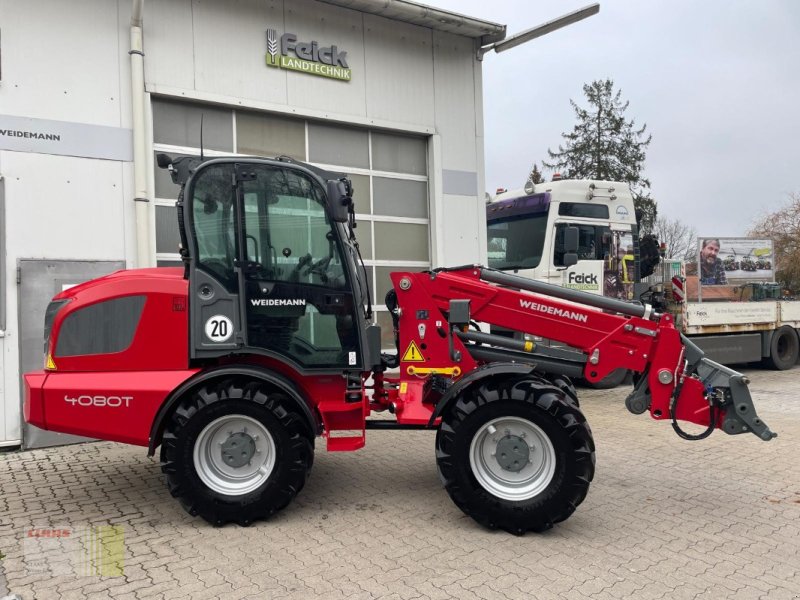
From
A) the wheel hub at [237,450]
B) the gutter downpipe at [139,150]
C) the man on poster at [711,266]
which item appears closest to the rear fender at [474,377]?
the wheel hub at [237,450]

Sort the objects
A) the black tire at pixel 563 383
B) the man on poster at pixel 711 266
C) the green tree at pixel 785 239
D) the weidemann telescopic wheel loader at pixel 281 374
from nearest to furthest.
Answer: the weidemann telescopic wheel loader at pixel 281 374 → the black tire at pixel 563 383 → the man on poster at pixel 711 266 → the green tree at pixel 785 239

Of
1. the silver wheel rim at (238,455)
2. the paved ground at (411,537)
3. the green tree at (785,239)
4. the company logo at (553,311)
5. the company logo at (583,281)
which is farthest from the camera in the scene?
the green tree at (785,239)

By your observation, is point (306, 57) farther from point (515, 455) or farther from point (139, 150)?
Answer: point (515, 455)

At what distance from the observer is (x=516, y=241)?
1027cm

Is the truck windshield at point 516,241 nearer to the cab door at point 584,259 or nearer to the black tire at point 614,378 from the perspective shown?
the cab door at point 584,259

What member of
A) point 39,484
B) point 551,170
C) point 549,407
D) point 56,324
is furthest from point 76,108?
point 551,170

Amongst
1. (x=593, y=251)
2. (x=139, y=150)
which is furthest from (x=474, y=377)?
(x=593, y=251)

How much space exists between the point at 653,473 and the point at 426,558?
2824 mm

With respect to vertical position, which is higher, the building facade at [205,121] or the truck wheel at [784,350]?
the building facade at [205,121]

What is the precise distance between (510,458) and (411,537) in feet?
2.84

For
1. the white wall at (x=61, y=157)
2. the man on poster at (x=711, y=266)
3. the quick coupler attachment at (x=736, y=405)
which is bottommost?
the quick coupler attachment at (x=736, y=405)

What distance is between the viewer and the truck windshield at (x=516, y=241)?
32.3 feet

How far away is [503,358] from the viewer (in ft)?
16.0

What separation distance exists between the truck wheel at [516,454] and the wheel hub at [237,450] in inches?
54.1
